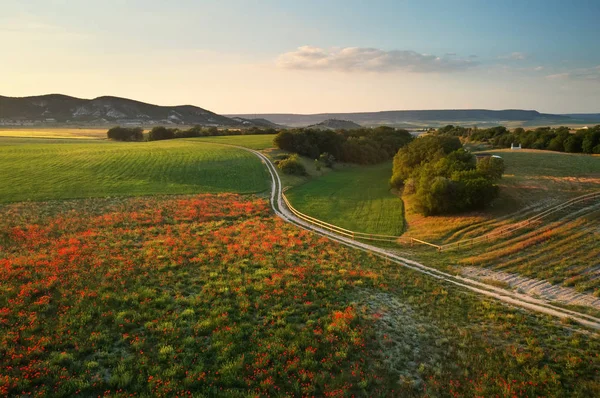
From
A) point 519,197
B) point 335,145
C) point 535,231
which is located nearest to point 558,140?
point 519,197

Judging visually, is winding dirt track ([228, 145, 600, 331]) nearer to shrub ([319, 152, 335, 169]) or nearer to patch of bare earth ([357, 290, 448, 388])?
patch of bare earth ([357, 290, 448, 388])

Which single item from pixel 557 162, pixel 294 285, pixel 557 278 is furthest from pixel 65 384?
pixel 557 162

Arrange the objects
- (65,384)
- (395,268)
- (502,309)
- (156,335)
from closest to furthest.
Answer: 1. (65,384)
2. (156,335)
3. (502,309)
4. (395,268)

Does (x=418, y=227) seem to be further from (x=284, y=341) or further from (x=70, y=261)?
(x=70, y=261)

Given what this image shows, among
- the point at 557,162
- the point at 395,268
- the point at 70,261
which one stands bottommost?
the point at 395,268

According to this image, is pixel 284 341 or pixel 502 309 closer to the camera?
pixel 284 341

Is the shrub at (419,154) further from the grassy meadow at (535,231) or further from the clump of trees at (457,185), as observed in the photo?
the grassy meadow at (535,231)

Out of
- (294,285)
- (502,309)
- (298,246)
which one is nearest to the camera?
(502,309)

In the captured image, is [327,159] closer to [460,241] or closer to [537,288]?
[460,241]
